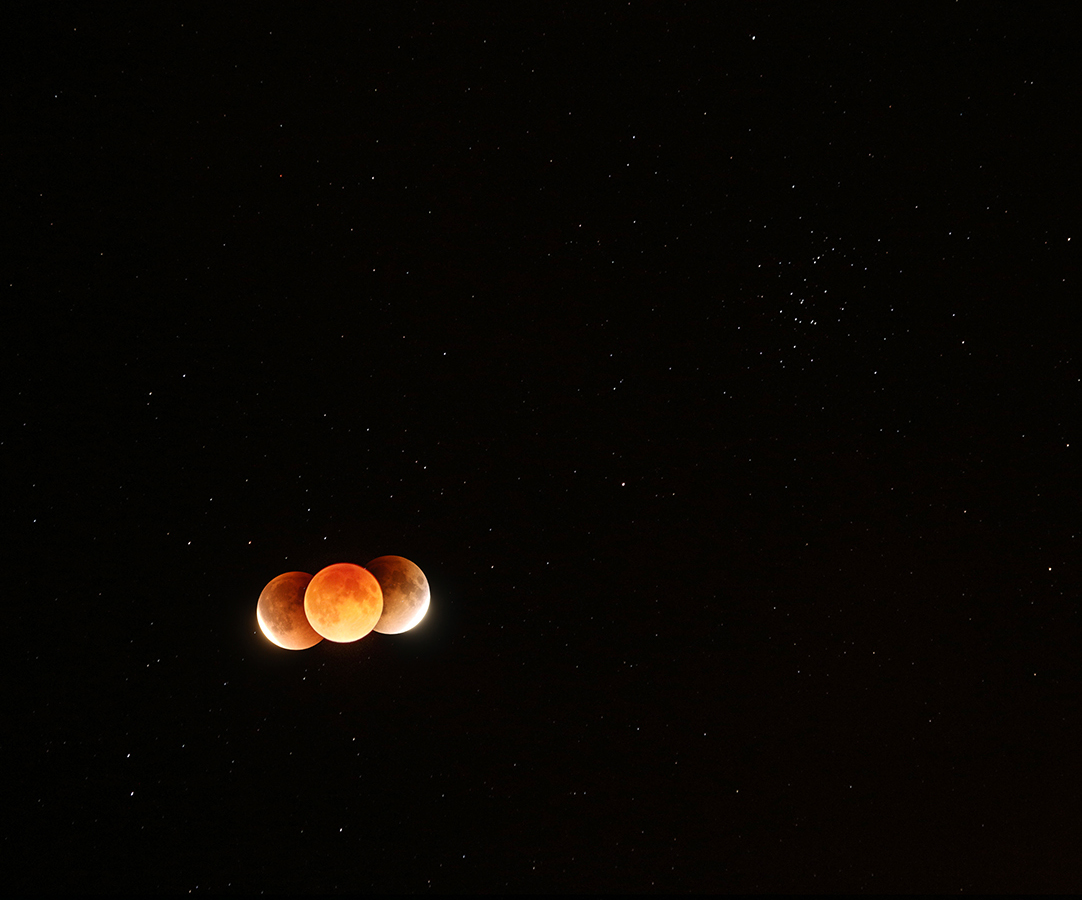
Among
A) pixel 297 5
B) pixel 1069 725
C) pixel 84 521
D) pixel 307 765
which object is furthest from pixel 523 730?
pixel 297 5

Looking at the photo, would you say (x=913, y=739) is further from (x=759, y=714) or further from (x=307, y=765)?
(x=307, y=765)
